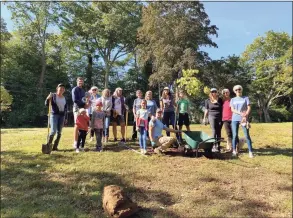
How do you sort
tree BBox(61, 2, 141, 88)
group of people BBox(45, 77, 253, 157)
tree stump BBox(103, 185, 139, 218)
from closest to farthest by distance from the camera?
tree stump BBox(103, 185, 139, 218) < group of people BBox(45, 77, 253, 157) < tree BBox(61, 2, 141, 88)

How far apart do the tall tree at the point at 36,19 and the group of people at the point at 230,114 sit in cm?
3045

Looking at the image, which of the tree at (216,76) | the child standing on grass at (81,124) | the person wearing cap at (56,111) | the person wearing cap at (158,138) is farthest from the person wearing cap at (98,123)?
the tree at (216,76)

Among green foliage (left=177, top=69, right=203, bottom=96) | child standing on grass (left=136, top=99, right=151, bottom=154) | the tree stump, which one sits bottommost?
the tree stump

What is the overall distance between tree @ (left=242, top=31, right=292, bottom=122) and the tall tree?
26054mm

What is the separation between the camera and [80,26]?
3859cm

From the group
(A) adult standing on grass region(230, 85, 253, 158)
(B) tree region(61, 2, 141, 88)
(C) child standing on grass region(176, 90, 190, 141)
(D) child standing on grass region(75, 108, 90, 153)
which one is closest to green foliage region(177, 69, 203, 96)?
(B) tree region(61, 2, 141, 88)

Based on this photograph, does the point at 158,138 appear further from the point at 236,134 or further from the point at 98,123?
the point at 236,134

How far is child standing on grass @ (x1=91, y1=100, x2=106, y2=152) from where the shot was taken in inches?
336

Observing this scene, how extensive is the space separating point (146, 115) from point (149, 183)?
2423 mm

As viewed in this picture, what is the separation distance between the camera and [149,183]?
257 inches

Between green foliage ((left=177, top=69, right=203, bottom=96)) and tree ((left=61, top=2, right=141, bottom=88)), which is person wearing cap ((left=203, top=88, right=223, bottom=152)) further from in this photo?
tree ((left=61, top=2, right=141, bottom=88))

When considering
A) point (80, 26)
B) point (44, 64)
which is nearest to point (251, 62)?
point (80, 26)

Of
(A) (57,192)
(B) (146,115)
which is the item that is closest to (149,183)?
(A) (57,192)

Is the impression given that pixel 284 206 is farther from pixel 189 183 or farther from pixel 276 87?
pixel 276 87
